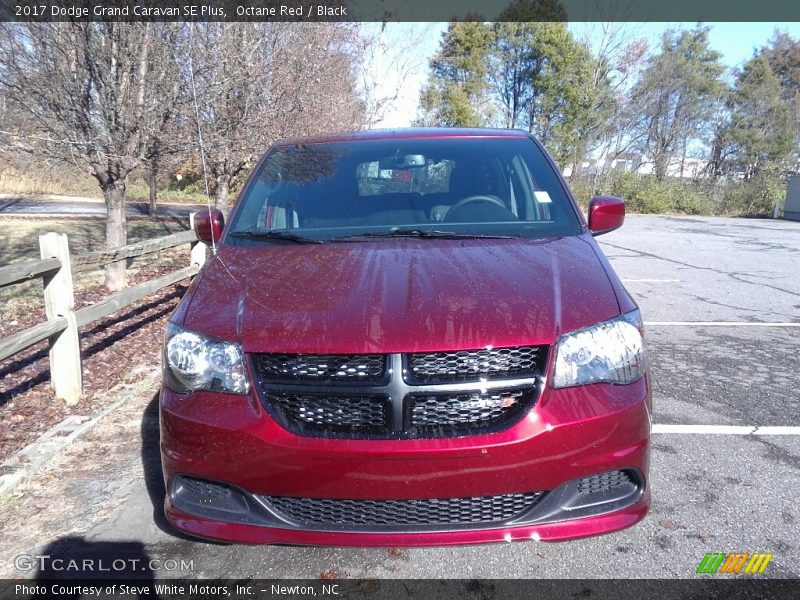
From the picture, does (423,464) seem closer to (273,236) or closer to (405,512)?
(405,512)

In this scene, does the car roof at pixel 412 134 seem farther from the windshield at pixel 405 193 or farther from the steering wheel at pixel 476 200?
the steering wheel at pixel 476 200

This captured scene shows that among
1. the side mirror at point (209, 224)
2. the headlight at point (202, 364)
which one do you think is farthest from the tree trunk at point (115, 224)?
the headlight at point (202, 364)

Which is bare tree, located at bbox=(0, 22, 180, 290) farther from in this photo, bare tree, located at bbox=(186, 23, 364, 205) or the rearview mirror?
the rearview mirror

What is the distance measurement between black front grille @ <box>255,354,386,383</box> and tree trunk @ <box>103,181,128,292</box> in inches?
237

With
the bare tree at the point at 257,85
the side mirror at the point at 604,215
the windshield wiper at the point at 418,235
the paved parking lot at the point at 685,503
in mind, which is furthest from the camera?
the bare tree at the point at 257,85

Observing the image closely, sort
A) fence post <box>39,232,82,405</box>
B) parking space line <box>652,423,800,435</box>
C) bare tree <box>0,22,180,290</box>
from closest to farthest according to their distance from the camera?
1. parking space line <box>652,423,800,435</box>
2. fence post <box>39,232,82,405</box>
3. bare tree <box>0,22,180,290</box>

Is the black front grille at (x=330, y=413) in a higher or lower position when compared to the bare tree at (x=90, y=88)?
lower

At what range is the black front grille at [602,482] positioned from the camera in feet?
7.14

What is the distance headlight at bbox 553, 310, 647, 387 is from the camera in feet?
7.14

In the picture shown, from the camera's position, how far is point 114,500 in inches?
121

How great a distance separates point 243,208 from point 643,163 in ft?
133

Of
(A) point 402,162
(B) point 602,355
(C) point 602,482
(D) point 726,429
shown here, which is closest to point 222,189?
(A) point 402,162

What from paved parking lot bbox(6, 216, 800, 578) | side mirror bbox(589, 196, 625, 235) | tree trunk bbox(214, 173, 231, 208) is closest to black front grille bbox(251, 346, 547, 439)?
paved parking lot bbox(6, 216, 800, 578)

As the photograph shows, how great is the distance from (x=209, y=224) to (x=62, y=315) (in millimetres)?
1478
